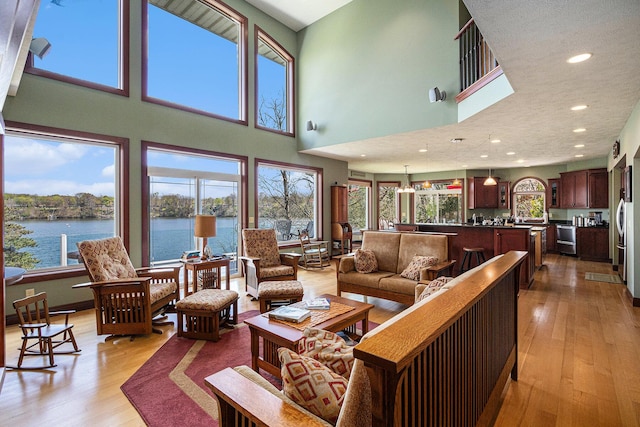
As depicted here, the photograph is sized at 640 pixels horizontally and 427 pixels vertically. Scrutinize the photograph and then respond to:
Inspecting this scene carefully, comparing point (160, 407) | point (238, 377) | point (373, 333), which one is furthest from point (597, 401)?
point (160, 407)

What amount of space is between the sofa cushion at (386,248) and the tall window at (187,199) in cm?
242

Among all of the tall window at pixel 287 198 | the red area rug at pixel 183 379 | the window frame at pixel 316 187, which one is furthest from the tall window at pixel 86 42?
the red area rug at pixel 183 379

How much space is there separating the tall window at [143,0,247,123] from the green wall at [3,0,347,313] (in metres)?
0.17

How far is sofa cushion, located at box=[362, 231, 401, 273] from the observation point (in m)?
4.45

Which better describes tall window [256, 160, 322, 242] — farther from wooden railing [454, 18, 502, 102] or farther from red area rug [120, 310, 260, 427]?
wooden railing [454, 18, 502, 102]

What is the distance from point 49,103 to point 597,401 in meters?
6.19

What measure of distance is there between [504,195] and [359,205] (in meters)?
4.62

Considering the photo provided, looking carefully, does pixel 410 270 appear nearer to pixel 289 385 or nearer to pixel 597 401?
pixel 597 401

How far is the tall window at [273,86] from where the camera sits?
675 centimetres

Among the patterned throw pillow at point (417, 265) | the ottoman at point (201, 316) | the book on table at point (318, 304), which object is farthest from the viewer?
the patterned throw pillow at point (417, 265)

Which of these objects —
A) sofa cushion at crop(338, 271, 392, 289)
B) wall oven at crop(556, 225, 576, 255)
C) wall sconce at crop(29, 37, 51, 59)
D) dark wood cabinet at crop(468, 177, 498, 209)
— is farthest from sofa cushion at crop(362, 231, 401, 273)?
dark wood cabinet at crop(468, 177, 498, 209)

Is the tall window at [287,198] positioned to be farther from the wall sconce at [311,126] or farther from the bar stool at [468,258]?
the bar stool at [468,258]

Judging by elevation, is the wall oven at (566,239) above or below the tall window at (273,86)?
below

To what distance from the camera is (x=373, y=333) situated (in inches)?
39.1
